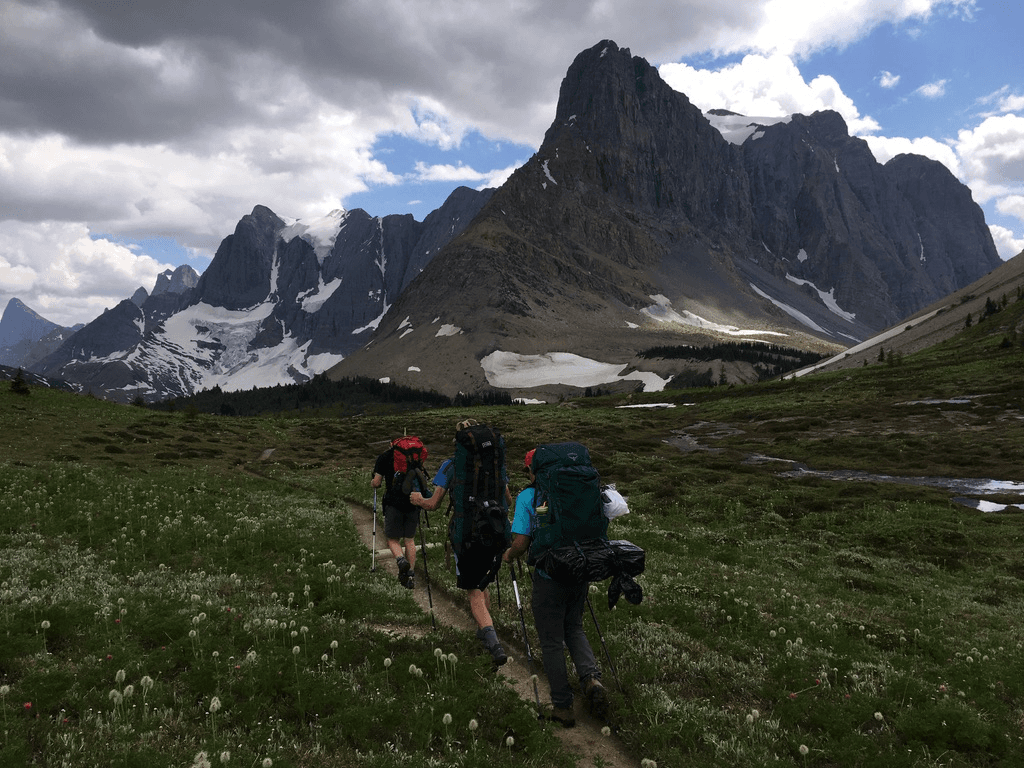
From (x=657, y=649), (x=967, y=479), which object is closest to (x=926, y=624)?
(x=657, y=649)

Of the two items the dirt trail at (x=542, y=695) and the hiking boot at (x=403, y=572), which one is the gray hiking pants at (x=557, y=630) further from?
the hiking boot at (x=403, y=572)

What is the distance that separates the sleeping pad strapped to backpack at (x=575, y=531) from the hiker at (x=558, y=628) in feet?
0.99

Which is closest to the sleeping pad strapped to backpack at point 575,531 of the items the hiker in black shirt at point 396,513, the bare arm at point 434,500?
the bare arm at point 434,500

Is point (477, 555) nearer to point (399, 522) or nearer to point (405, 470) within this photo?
point (405, 470)

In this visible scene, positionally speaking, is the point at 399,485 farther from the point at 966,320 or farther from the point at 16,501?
the point at 966,320

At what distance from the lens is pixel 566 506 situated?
29.3ft

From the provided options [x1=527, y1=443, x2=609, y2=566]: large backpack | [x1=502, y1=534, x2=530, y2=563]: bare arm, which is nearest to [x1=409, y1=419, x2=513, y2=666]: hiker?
[x1=502, y1=534, x2=530, y2=563]: bare arm

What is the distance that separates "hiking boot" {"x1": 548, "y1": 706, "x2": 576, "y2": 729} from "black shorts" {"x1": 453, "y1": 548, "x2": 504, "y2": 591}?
288 cm

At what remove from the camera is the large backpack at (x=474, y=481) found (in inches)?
428

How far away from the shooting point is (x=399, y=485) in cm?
1504

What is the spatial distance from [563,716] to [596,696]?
0.64 m

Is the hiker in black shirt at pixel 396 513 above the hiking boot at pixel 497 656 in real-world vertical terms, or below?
above

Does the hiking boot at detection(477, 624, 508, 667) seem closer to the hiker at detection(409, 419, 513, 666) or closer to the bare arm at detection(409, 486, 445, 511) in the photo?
the hiker at detection(409, 419, 513, 666)

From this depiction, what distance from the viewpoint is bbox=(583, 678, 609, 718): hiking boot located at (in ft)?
29.3
